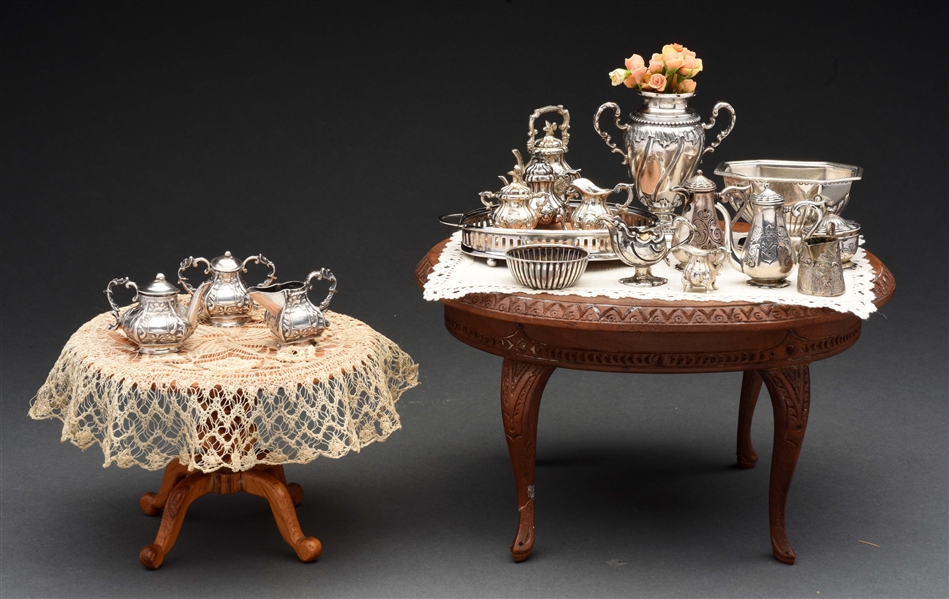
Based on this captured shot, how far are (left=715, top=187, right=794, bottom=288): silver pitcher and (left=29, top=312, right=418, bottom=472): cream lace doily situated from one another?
113 centimetres

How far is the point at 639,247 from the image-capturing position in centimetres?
389

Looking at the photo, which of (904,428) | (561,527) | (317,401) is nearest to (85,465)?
(317,401)

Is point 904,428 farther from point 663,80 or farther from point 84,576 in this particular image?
point 84,576

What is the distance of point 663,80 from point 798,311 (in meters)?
1.00

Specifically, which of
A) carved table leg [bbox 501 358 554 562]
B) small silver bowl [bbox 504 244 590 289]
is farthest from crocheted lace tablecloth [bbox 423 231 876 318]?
carved table leg [bbox 501 358 554 562]

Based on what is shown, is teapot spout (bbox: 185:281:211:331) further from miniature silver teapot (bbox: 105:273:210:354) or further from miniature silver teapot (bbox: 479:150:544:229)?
miniature silver teapot (bbox: 479:150:544:229)

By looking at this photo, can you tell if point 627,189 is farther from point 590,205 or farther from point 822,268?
point 822,268

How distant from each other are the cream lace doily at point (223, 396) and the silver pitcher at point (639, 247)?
2.63 feet

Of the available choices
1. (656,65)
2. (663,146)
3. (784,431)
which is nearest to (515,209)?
(663,146)

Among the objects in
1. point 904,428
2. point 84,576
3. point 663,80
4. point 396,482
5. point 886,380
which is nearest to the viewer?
point 84,576

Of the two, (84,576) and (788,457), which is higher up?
(788,457)

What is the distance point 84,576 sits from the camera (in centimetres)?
399

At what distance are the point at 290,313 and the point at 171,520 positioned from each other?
2.41ft

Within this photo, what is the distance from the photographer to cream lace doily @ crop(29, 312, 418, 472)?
3744 mm
